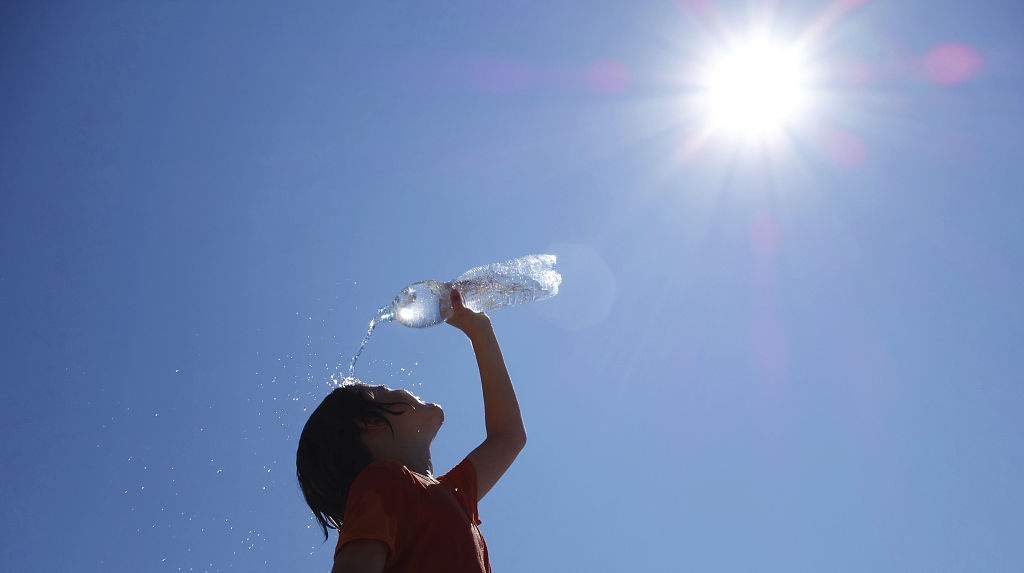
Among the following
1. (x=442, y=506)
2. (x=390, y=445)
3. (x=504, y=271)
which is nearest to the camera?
(x=442, y=506)

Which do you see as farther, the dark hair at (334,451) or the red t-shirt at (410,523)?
the dark hair at (334,451)

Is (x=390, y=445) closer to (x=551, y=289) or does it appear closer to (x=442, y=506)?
(x=442, y=506)

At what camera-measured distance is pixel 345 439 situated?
265 cm

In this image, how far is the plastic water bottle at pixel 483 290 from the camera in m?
4.64

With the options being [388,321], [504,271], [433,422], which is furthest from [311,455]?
[504,271]

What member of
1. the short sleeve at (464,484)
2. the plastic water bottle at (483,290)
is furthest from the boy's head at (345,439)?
the plastic water bottle at (483,290)

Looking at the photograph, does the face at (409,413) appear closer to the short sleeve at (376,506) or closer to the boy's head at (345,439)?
the boy's head at (345,439)

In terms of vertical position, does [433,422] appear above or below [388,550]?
above

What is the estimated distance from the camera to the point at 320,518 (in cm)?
272

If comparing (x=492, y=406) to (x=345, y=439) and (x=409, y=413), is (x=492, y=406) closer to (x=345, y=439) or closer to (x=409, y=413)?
(x=409, y=413)

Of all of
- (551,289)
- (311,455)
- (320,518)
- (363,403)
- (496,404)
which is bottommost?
(320,518)

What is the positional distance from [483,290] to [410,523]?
12.1 ft

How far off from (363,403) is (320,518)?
0.51 meters

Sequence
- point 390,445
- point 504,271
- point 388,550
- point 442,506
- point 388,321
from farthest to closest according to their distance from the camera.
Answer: point 504,271 < point 388,321 < point 390,445 < point 442,506 < point 388,550
